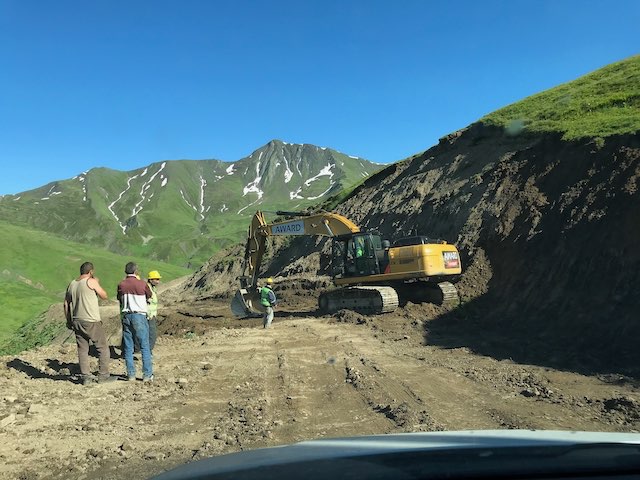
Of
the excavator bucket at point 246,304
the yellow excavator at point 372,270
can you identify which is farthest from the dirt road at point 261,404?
the excavator bucket at point 246,304

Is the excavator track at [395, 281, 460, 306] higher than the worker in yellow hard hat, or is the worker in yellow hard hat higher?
the worker in yellow hard hat

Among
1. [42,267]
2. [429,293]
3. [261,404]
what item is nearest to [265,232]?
[429,293]

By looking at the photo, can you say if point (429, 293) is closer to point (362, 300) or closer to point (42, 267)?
point (362, 300)

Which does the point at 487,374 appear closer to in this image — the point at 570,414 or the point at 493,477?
the point at 570,414

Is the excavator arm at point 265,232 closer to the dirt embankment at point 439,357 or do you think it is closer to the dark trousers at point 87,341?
the dirt embankment at point 439,357

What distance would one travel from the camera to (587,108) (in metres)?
23.6

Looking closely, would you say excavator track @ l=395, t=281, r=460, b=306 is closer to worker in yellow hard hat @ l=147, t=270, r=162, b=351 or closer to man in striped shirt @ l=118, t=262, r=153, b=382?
worker in yellow hard hat @ l=147, t=270, r=162, b=351

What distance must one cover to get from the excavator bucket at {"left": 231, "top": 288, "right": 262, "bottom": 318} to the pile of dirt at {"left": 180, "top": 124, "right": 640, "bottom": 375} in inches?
256

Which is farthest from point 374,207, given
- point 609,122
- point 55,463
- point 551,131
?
point 55,463

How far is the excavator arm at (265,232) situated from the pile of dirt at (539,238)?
469 cm

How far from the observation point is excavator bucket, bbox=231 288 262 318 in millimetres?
19812

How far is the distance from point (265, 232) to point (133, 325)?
12339 millimetres

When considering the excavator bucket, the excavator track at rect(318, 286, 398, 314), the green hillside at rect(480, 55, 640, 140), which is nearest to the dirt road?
the excavator track at rect(318, 286, 398, 314)

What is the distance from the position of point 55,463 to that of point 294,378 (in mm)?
4474
